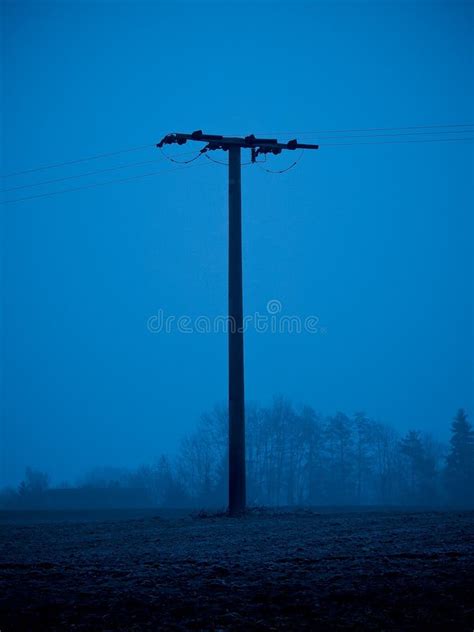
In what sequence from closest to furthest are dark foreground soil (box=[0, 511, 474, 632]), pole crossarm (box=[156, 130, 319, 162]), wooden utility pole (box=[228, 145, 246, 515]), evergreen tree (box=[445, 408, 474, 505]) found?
1. dark foreground soil (box=[0, 511, 474, 632])
2. wooden utility pole (box=[228, 145, 246, 515])
3. pole crossarm (box=[156, 130, 319, 162])
4. evergreen tree (box=[445, 408, 474, 505])

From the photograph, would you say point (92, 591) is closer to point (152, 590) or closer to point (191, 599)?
point (152, 590)

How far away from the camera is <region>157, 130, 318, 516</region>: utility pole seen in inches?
675

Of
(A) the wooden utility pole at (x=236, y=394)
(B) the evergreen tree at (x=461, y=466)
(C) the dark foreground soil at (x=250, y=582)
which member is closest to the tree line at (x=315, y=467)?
(B) the evergreen tree at (x=461, y=466)

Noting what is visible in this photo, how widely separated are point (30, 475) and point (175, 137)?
210ft

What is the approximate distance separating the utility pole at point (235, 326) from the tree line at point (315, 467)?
40024mm

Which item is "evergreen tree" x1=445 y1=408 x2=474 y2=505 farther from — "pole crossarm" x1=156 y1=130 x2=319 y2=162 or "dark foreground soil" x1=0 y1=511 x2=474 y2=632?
"dark foreground soil" x1=0 y1=511 x2=474 y2=632

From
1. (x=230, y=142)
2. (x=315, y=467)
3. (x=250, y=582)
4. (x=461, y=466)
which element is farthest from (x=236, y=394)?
(x=315, y=467)

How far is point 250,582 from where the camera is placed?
7.57m

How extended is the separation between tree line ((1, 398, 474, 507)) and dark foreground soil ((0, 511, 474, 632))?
46.7 m

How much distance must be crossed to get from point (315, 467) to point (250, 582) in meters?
Answer: 59.8

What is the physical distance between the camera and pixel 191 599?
704 cm

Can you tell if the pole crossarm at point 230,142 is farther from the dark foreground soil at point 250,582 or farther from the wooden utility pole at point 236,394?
the dark foreground soil at point 250,582

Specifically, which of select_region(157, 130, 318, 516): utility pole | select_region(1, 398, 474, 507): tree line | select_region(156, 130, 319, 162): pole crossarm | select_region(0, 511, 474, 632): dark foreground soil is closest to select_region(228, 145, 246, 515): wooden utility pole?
select_region(157, 130, 318, 516): utility pole

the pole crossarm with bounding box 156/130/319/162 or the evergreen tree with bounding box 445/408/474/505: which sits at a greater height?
the pole crossarm with bounding box 156/130/319/162
